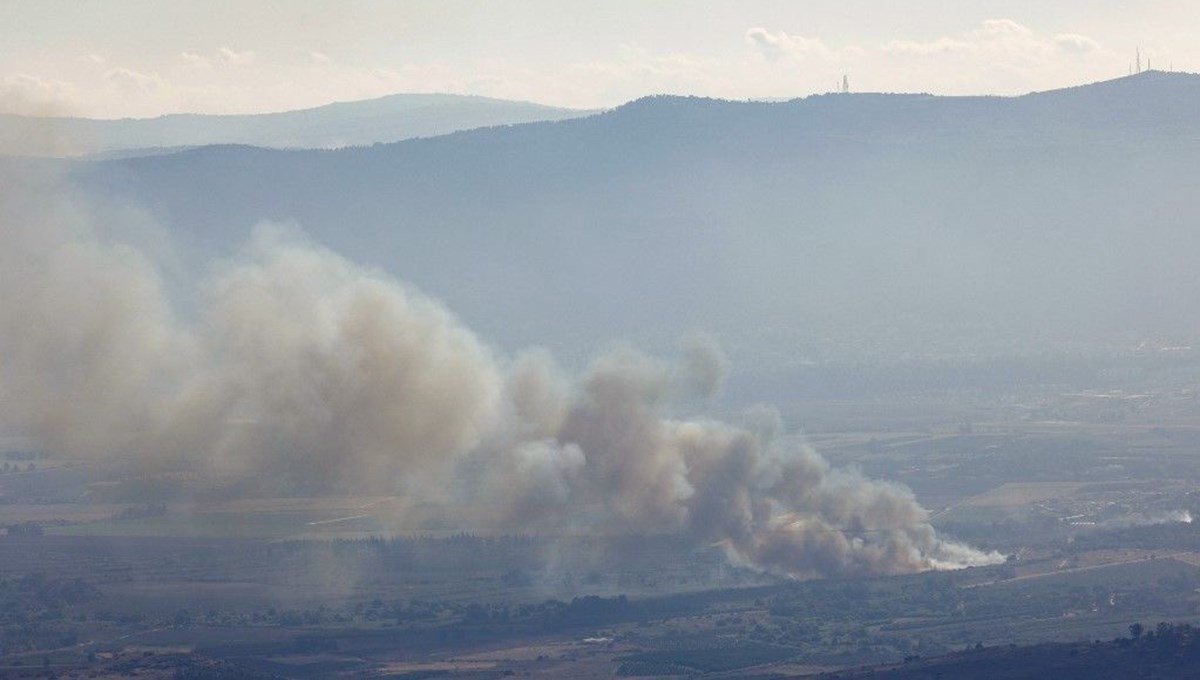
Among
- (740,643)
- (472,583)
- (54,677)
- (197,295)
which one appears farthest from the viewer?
(197,295)

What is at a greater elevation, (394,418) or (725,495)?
(394,418)

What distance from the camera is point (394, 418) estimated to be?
313 feet

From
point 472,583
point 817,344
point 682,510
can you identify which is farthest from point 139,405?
point 817,344

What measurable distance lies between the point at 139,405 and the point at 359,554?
39.7 feet

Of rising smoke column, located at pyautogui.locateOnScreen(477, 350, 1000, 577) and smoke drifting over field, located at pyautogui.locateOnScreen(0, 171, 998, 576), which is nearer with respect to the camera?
rising smoke column, located at pyautogui.locateOnScreen(477, 350, 1000, 577)

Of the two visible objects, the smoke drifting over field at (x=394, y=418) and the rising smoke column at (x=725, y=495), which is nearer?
the rising smoke column at (x=725, y=495)

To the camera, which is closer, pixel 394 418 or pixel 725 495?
pixel 725 495

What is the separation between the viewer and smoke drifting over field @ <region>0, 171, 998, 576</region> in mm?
93438

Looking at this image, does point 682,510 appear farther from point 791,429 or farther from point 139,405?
point 791,429

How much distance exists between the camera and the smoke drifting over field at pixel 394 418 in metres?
93.4

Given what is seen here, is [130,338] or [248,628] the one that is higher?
[130,338]

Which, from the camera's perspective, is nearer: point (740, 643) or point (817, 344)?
point (740, 643)

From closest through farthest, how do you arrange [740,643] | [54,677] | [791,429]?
[54,677] → [740,643] → [791,429]

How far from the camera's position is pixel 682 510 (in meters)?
92.7
